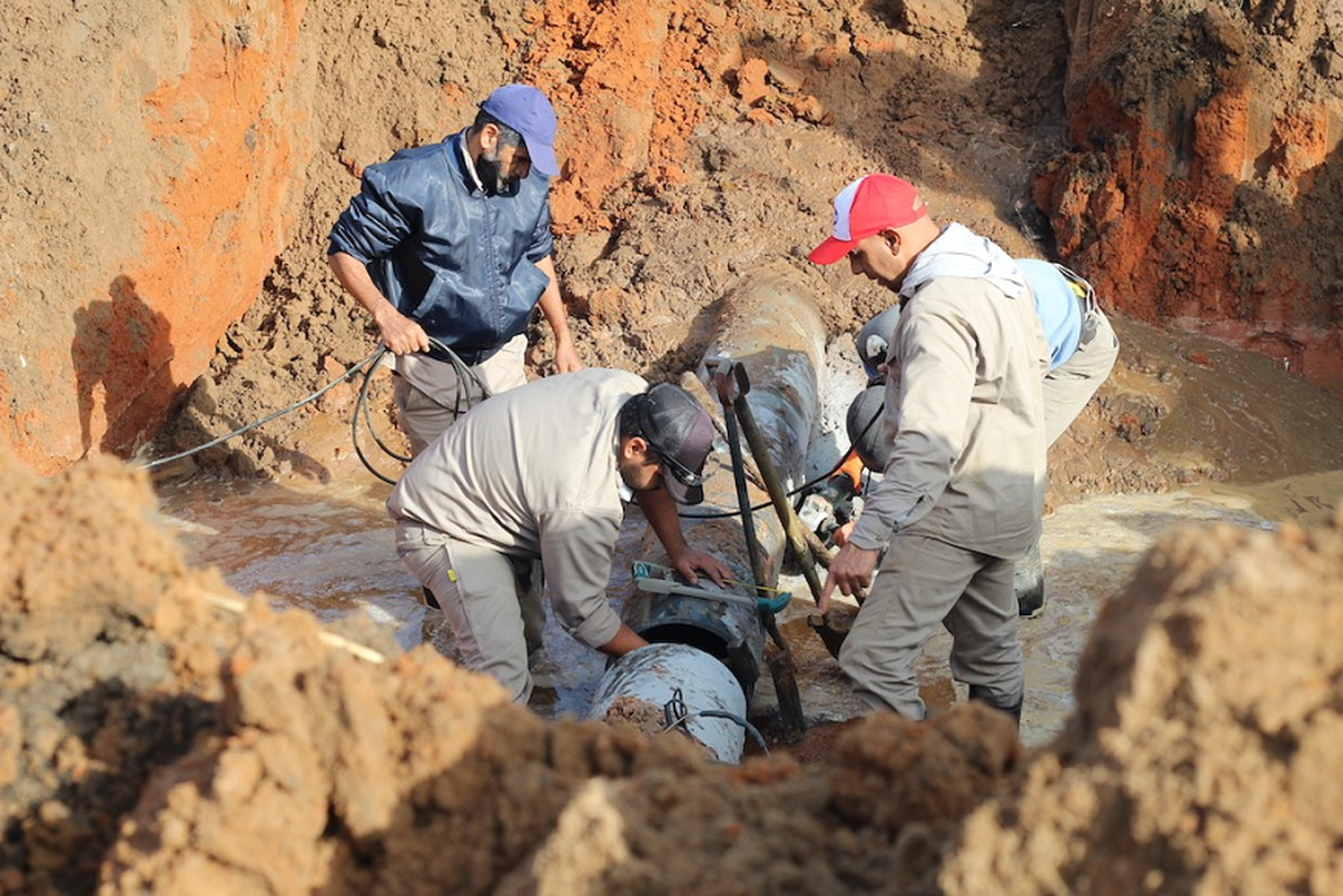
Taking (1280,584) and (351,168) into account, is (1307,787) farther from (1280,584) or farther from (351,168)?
(351,168)

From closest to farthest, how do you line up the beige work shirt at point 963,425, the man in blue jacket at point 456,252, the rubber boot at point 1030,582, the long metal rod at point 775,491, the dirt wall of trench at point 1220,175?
the beige work shirt at point 963,425, the long metal rod at point 775,491, the man in blue jacket at point 456,252, the rubber boot at point 1030,582, the dirt wall of trench at point 1220,175

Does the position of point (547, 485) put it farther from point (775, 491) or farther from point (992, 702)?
point (992, 702)

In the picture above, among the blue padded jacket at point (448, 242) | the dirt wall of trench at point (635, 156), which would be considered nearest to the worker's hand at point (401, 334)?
the blue padded jacket at point (448, 242)

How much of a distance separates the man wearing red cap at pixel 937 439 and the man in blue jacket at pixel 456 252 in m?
1.81

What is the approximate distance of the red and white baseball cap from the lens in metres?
3.91

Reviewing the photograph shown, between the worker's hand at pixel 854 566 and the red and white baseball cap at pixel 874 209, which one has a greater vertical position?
the red and white baseball cap at pixel 874 209

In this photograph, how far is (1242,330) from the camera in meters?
7.99

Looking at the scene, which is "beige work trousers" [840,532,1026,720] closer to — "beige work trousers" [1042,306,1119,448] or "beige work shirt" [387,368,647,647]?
"beige work shirt" [387,368,647,647]

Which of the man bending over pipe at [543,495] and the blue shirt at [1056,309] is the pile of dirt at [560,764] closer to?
the man bending over pipe at [543,495]

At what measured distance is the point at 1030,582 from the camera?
539cm

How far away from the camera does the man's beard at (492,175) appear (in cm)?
520

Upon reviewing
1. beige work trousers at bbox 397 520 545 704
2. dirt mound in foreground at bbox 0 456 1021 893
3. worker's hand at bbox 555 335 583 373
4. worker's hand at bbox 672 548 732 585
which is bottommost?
worker's hand at bbox 672 548 732 585

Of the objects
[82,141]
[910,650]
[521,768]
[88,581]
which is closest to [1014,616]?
[910,650]

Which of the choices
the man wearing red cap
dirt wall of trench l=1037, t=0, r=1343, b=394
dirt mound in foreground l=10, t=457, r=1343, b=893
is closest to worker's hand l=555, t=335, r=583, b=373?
the man wearing red cap
